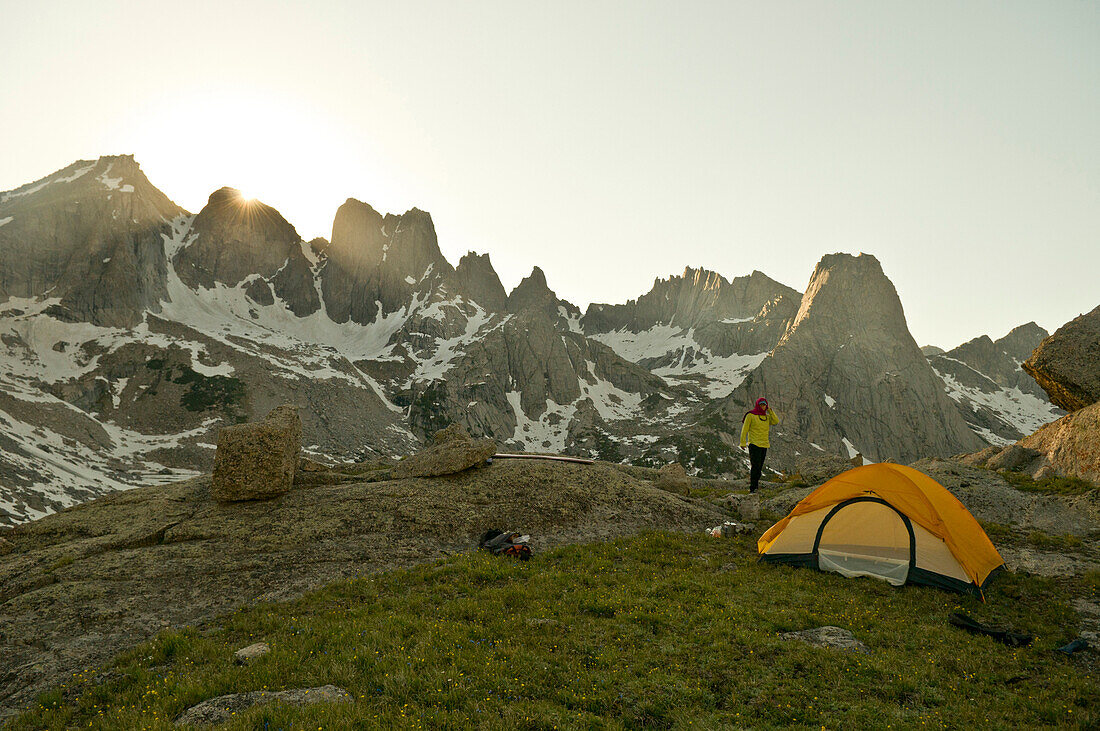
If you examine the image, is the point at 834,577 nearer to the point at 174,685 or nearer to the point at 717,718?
the point at 717,718

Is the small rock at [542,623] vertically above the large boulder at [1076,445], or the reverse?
the large boulder at [1076,445]

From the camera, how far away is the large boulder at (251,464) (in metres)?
19.8

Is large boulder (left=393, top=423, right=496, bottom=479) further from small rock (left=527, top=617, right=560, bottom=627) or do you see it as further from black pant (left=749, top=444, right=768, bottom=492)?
black pant (left=749, top=444, right=768, bottom=492)

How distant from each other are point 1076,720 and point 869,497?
845 centimetres

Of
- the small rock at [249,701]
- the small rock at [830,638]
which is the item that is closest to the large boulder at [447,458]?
the small rock at [249,701]

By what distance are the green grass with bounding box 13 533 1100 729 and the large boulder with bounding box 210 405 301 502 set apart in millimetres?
8570

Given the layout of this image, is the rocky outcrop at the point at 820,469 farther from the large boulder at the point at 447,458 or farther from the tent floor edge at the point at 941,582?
the large boulder at the point at 447,458

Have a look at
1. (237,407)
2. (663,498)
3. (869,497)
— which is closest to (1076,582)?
(869,497)

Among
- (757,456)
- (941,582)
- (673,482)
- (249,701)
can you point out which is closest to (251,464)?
(249,701)

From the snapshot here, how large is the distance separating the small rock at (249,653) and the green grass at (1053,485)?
31.1m

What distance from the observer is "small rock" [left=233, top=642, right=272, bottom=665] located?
958 cm

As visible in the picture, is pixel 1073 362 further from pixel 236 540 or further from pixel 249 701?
pixel 236 540

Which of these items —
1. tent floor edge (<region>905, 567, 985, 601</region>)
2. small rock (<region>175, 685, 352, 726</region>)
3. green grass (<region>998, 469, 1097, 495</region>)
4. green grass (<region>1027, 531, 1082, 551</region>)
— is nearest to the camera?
small rock (<region>175, 685, 352, 726</region>)

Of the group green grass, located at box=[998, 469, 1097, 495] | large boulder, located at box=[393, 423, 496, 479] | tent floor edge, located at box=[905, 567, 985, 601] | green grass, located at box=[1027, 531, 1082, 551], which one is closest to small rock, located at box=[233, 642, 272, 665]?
large boulder, located at box=[393, 423, 496, 479]
